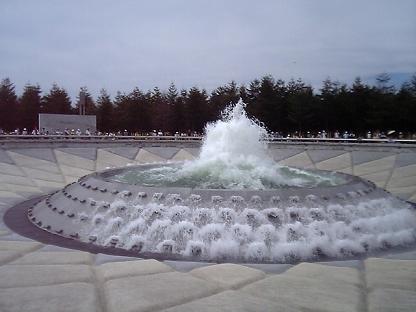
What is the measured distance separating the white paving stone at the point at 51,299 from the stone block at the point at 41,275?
0.21 metres

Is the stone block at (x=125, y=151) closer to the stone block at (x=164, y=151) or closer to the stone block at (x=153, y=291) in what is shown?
the stone block at (x=164, y=151)

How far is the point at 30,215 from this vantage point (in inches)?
466

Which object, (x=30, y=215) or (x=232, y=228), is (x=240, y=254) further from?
(x=30, y=215)

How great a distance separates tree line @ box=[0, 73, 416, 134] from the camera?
1650 inches

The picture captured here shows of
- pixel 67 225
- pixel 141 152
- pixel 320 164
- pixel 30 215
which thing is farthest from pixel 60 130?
pixel 67 225

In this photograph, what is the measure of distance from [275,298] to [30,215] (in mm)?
8207

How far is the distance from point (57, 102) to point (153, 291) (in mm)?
52431

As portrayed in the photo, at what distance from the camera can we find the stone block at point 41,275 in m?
6.11

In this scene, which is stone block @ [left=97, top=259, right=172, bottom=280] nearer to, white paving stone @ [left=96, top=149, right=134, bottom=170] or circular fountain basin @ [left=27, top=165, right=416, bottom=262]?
circular fountain basin @ [left=27, top=165, right=416, bottom=262]

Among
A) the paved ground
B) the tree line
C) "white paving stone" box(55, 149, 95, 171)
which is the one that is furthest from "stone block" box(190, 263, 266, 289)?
the tree line

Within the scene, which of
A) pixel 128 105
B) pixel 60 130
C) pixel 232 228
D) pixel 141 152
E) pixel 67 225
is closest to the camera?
pixel 232 228

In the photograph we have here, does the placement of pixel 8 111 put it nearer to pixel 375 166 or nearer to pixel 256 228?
pixel 375 166

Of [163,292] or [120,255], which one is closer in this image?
[163,292]

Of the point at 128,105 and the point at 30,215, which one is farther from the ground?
the point at 128,105
